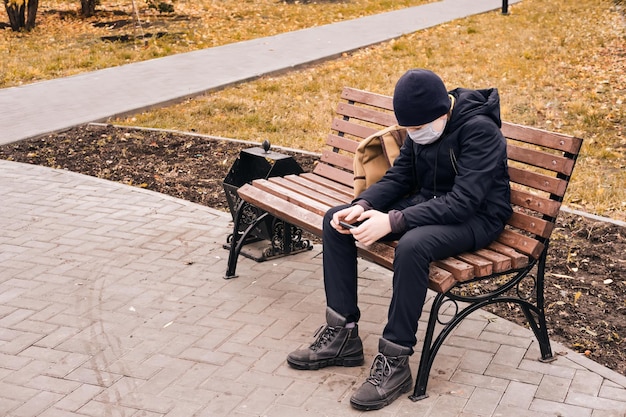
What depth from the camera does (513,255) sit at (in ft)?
12.8

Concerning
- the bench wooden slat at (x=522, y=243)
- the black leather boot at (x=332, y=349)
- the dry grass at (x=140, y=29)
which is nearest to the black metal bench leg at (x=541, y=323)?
the bench wooden slat at (x=522, y=243)

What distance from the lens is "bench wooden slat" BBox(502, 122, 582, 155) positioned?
3.91m

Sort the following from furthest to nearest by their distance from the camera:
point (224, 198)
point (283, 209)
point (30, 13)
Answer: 1. point (30, 13)
2. point (224, 198)
3. point (283, 209)

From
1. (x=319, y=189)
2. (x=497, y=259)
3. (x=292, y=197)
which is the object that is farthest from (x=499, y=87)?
(x=497, y=259)

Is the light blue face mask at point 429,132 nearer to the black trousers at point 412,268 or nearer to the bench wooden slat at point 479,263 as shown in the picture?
the black trousers at point 412,268

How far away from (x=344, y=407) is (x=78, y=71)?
9.41 meters

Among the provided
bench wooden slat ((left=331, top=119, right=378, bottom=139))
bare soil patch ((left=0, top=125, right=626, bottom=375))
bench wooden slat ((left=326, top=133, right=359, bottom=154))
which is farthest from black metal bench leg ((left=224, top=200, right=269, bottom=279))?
bare soil patch ((left=0, top=125, right=626, bottom=375))

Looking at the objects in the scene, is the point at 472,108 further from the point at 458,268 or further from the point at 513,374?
the point at 513,374

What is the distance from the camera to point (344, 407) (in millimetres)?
3730

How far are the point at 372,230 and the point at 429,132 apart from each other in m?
0.53

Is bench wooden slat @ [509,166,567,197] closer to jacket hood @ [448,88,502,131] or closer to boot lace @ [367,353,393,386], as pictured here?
jacket hood @ [448,88,502,131]

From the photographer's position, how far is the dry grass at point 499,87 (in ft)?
25.5

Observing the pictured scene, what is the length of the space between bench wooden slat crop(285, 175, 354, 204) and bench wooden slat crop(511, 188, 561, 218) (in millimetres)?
1038

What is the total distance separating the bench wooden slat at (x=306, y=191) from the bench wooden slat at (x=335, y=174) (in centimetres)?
25
